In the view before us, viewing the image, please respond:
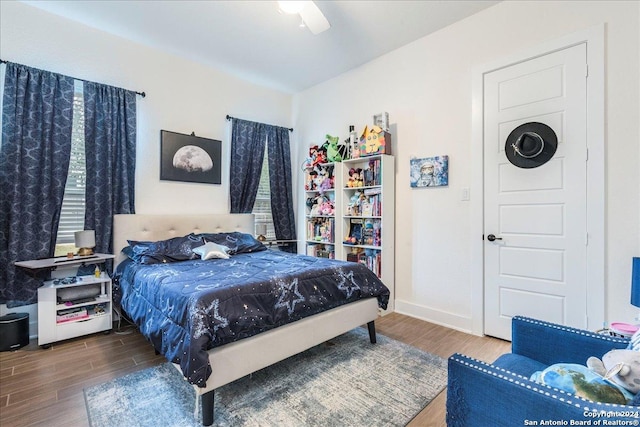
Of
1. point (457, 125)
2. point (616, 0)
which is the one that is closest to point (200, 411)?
point (457, 125)

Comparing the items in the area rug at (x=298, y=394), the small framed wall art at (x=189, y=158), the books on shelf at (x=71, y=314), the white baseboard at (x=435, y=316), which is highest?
the small framed wall art at (x=189, y=158)

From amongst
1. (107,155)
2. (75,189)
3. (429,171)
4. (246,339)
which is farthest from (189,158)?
(429,171)

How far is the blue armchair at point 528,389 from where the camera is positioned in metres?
0.90

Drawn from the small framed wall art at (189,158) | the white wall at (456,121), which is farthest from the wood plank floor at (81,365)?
the small framed wall art at (189,158)

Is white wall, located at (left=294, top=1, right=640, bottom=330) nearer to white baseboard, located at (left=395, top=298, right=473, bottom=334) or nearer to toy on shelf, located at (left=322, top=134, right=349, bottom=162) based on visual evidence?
white baseboard, located at (left=395, top=298, right=473, bottom=334)

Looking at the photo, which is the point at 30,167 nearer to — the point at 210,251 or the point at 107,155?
the point at 107,155

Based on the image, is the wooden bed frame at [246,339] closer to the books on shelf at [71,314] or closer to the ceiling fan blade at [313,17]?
the books on shelf at [71,314]

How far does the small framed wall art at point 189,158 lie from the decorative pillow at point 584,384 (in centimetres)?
379

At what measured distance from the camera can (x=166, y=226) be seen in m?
3.49

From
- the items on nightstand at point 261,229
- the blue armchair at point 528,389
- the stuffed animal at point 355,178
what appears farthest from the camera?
the items on nightstand at point 261,229

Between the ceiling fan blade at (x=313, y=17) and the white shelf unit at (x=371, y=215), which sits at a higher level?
the ceiling fan blade at (x=313, y=17)

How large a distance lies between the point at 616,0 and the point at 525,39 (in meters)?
0.56

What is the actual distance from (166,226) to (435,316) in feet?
10.4

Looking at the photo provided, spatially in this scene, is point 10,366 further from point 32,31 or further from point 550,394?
point 550,394
